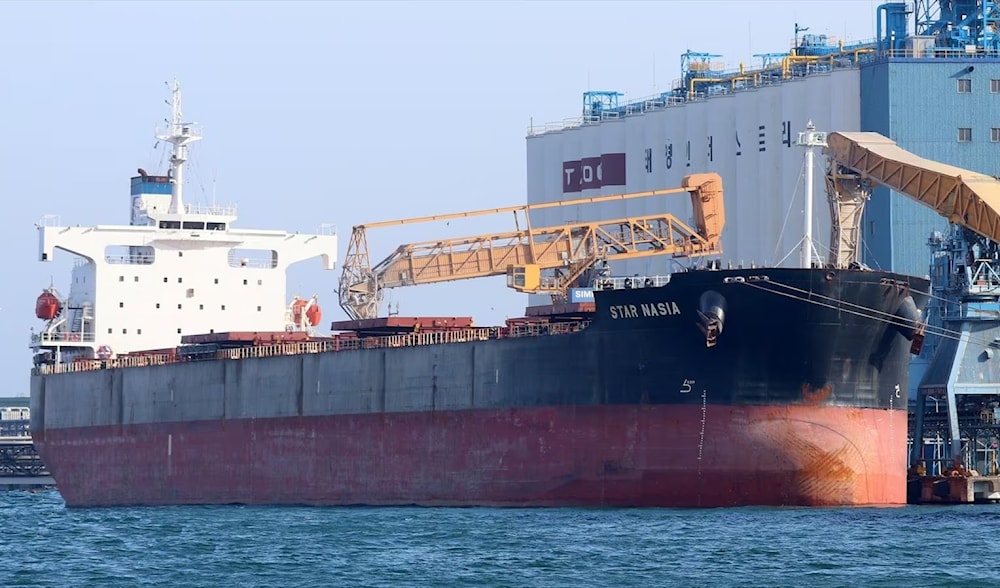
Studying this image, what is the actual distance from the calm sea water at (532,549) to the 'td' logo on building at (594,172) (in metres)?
35.0

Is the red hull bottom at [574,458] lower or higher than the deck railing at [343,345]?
lower

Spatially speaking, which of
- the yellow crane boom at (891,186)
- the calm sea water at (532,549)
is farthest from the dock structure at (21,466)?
the yellow crane boom at (891,186)

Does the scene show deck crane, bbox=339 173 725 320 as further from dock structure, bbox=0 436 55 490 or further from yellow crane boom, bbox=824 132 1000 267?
dock structure, bbox=0 436 55 490

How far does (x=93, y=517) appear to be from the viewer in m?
39.6

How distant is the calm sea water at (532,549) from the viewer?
80.7ft

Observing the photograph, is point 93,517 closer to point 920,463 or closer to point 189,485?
point 189,485

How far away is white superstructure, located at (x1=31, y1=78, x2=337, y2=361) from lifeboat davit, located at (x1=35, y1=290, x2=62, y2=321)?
10 cm

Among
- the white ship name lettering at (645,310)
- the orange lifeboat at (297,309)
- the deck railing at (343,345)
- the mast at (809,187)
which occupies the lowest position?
the deck railing at (343,345)

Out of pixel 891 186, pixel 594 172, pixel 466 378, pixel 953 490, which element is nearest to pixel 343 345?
pixel 466 378

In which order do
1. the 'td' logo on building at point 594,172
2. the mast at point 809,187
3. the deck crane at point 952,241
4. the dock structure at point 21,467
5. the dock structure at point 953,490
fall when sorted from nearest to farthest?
the mast at point 809,187 → the dock structure at point 953,490 → the deck crane at point 952,241 → the dock structure at point 21,467 → the 'td' logo on building at point 594,172

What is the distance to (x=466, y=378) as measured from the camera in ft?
115

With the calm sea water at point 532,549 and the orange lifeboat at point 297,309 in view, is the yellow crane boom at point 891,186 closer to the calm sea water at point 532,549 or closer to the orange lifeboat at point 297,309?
the calm sea water at point 532,549

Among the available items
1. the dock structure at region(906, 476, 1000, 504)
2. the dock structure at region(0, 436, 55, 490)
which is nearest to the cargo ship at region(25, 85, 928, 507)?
the dock structure at region(906, 476, 1000, 504)

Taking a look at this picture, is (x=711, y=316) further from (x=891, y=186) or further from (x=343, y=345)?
(x=343, y=345)
